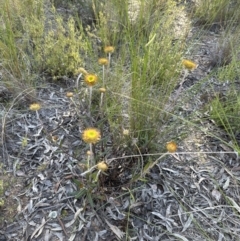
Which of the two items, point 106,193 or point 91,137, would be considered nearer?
point 91,137

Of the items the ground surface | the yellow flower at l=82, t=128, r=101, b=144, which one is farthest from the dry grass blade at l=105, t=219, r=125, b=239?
the yellow flower at l=82, t=128, r=101, b=144

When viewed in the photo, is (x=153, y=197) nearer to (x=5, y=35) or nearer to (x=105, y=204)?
(x=105, y=204)

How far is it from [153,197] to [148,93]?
1.62ft

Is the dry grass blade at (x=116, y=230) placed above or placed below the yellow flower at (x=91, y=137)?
below

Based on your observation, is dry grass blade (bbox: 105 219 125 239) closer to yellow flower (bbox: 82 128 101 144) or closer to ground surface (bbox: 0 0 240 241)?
ground surface (bbox: 0 0 240 241)

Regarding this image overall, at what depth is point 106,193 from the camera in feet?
4.51

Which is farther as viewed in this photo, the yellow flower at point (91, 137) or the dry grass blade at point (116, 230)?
the dry grass blade at point (116, 230)

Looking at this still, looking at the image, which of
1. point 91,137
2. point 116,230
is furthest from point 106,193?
point 91,137

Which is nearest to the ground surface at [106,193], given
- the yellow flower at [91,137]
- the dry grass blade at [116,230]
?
the dry grass blade at [116,230]

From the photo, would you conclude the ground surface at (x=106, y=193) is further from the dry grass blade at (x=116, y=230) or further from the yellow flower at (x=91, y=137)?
the yellow flower at (x=91, y=137)

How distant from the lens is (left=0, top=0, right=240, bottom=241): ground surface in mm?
1309

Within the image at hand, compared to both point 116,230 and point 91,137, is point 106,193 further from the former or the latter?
point 91,137

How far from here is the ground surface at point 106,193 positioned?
131cm

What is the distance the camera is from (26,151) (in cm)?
158
